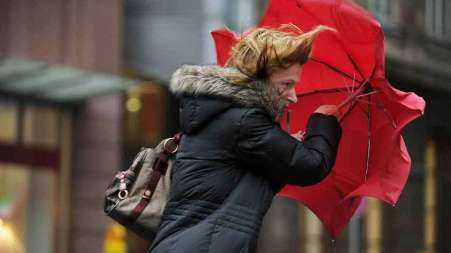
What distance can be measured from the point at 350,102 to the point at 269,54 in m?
0.73

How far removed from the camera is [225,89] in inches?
173

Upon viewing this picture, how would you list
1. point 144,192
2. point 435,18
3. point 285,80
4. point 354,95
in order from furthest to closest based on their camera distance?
point 435,18 < point 354,95 < point 144,192 < point 285,80

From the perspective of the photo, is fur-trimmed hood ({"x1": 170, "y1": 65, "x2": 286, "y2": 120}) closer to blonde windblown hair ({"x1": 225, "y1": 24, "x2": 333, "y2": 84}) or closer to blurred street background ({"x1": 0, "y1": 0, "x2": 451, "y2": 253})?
Answer: blonde windblown hair ({"x1": 225, "y1": 24, "x2": 333, "y2": 84})

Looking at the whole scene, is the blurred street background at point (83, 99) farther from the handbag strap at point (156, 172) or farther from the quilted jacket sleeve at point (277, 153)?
the quilted jacket sleeve at point (277, 153)

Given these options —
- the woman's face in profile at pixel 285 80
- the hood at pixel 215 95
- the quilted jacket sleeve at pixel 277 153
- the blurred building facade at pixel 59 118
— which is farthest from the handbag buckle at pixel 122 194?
the blurred building facade at pixel 59 118

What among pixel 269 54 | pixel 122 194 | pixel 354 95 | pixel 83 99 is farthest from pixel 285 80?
pixel 83 99

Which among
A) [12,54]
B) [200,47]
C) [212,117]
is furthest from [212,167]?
[200,47]

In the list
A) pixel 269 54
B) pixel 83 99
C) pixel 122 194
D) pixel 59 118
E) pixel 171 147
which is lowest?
pixel 59 118

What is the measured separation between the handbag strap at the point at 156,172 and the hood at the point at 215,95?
5.8 inches

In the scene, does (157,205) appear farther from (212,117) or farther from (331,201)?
(331,201)

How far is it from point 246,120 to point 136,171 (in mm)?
574

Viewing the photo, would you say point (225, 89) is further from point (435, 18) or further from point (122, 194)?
point (435, 18)

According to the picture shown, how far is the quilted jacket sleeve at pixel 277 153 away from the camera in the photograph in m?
4.35

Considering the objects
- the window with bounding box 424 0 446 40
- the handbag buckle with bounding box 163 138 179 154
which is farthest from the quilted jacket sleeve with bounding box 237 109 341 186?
the window with bounding box 424 0 446 40
